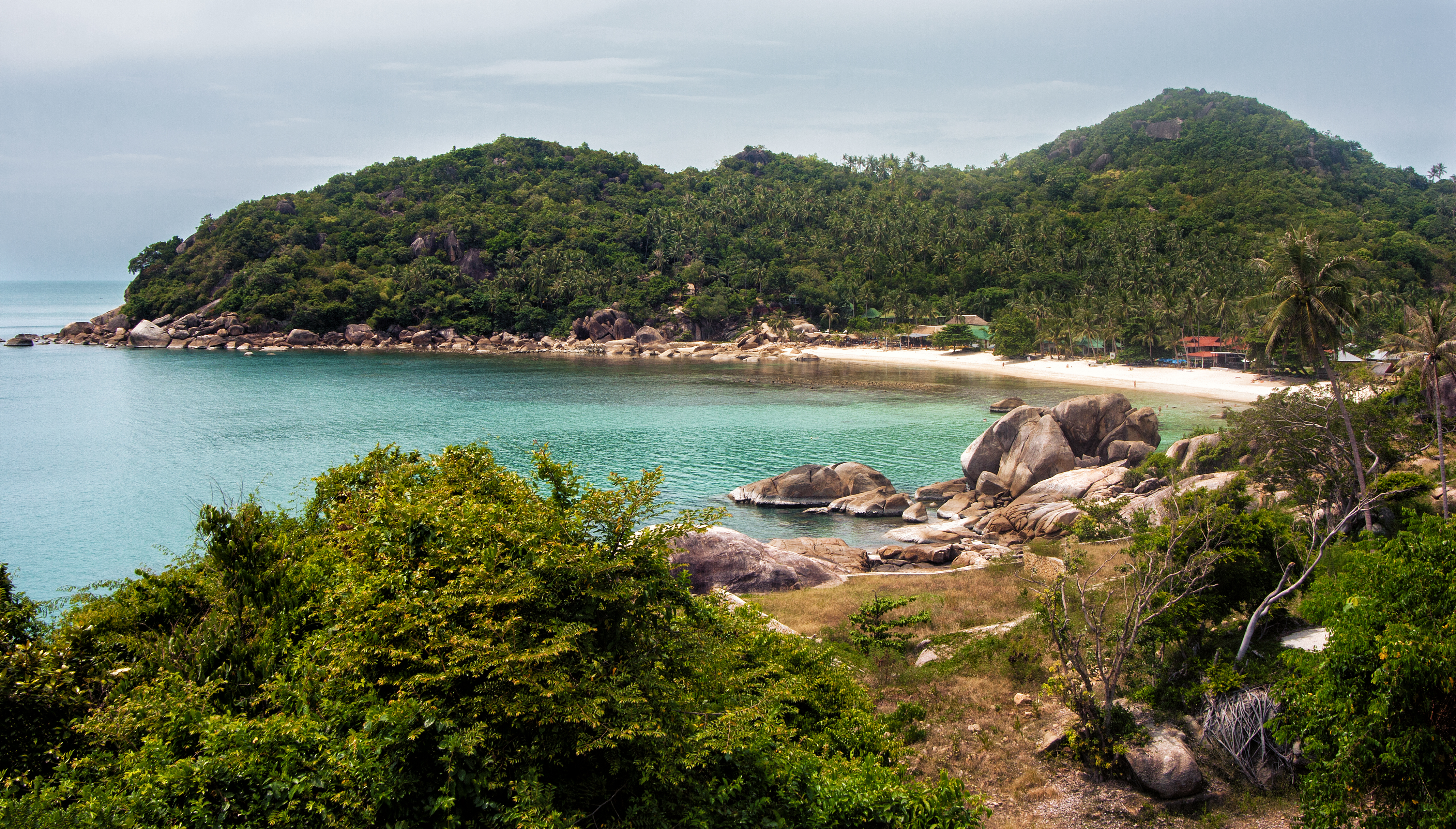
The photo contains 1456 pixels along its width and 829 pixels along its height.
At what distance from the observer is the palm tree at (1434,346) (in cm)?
2338

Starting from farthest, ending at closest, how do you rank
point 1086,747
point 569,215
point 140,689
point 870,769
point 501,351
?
point 569,215
point 501,351
point 1086,747
point 870,769
point 140,689

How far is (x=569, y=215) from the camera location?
146 m

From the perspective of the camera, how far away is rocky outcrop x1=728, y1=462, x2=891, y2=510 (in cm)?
3603

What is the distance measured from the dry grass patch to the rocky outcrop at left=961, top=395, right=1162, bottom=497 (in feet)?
43.8

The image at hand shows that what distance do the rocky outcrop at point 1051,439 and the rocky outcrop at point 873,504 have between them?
4.11 meters

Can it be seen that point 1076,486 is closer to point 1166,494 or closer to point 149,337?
point 1166,494

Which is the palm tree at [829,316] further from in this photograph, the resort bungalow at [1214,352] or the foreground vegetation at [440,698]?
the foreground vegetation at [440,698]

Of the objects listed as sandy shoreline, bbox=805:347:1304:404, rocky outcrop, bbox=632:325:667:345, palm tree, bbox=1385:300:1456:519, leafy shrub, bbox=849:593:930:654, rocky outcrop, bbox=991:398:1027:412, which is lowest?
leafy shrub, bbox=849:593:930:654

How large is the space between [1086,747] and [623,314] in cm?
11403

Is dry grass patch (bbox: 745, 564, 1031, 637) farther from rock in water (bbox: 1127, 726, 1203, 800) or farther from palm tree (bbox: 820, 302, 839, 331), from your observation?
palm tree (bbox: 820, 302, 839, 331)

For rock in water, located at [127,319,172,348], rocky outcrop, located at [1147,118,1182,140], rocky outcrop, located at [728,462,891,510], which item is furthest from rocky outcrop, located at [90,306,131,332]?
rocky outcrop, located at [1147,118,1182,140]

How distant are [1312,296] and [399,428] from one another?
1979 inches

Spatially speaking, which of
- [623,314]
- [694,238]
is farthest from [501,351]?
[694,238]

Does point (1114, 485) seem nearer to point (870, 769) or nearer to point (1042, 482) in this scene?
point (1042, 482)
